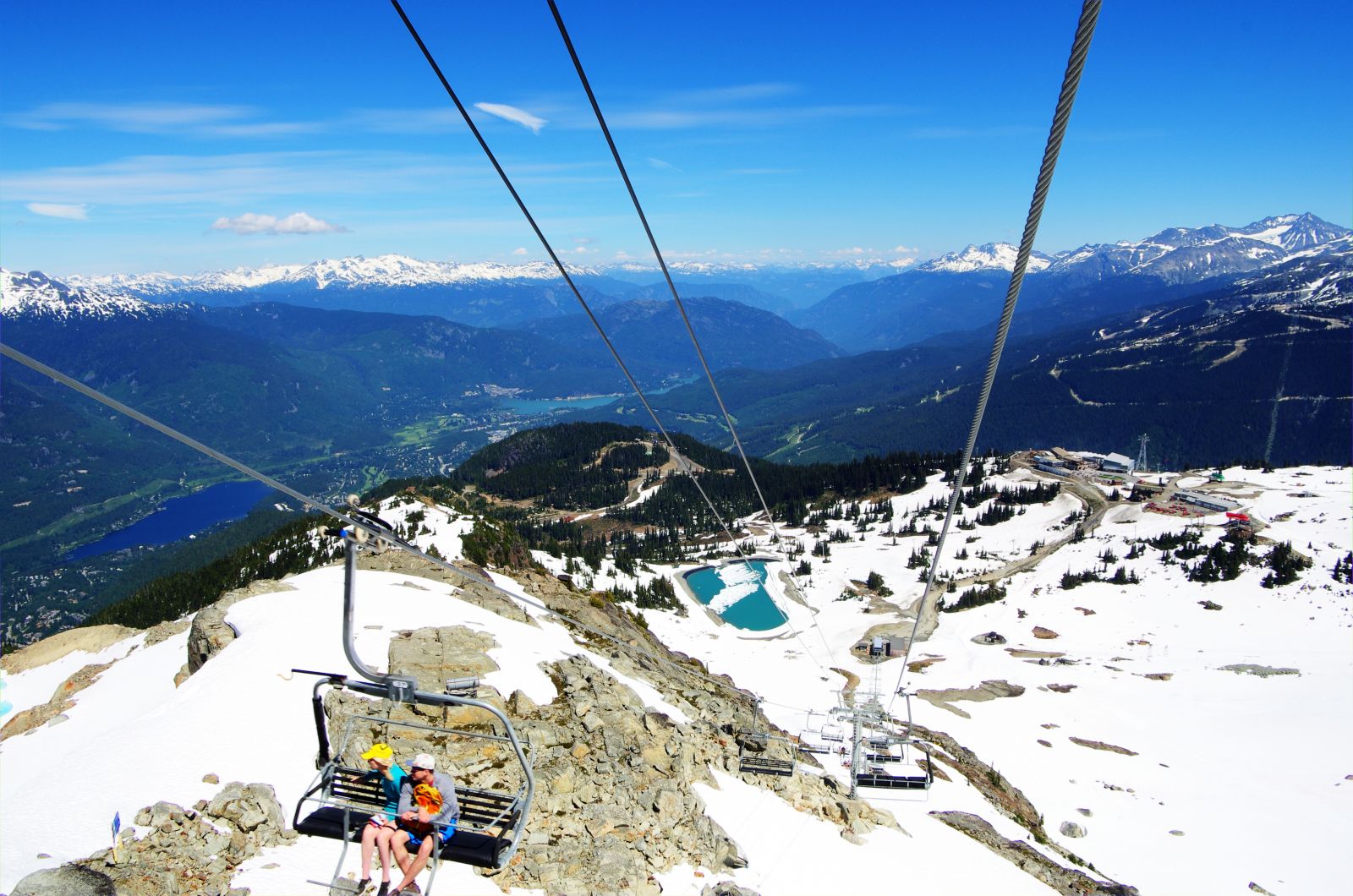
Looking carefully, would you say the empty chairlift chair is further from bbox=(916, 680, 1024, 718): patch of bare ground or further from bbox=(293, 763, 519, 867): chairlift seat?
bbox=(916, 680, 1024, 718): patch of bare ground

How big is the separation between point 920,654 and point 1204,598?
2930 centimetres

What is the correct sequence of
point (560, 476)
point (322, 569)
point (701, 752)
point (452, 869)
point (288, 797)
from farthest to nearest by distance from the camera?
point (560, 476) → point (322, 569) → point (701, 752) → point (288, 797) → point (452, 869)

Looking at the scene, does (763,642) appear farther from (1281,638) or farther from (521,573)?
(1281,638)

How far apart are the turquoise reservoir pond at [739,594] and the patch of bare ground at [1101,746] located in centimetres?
3013

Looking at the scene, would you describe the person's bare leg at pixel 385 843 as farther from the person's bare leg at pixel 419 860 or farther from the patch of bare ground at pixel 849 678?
the patch of bare ground at pixel 849 678

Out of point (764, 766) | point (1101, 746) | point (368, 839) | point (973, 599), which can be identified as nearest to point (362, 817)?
point (368, 839)

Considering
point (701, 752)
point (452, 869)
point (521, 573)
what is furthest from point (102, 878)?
point (521, 573)

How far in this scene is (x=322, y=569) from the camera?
31.7m

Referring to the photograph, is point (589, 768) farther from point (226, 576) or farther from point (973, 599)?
point (973, 599)

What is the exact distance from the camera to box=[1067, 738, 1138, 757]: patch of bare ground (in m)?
39.0

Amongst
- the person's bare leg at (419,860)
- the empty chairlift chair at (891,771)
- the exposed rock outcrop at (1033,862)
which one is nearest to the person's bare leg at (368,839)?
the person's bare leg at (419,860)

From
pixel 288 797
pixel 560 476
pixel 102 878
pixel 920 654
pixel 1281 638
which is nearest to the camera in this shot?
pixel 102 878

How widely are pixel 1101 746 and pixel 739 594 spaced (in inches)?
1679

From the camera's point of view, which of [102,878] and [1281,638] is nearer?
[102,878]
